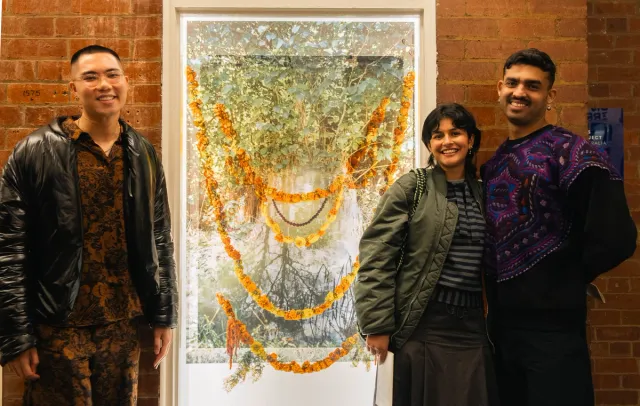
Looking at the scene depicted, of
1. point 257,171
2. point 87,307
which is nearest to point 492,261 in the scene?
point 257,171

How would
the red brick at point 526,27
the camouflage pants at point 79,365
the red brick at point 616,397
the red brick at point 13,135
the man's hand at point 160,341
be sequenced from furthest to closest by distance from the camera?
the red brick at point 616,397 → the red brick at point 526,27 → the red brick at point 13,135 → the man's hand at point 160,341 → the camouflage pants at point 79,365

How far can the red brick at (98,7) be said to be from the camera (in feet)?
8.50

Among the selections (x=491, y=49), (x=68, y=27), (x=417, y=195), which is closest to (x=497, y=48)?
(x=491, y=49)

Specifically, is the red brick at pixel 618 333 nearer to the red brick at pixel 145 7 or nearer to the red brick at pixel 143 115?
the red brick at pixel 143 115

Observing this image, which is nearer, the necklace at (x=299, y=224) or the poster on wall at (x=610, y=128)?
the necklace at (x=299, y=224)

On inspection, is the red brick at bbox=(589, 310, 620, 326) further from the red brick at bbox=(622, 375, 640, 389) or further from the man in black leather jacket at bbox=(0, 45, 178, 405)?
the man in black leather jacket at bbox=(0, 45, 178, 405)

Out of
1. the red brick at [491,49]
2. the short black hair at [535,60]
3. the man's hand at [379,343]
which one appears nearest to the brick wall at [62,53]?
the man's hand at [379,343]

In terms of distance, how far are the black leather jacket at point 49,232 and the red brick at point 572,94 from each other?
1.83 metres

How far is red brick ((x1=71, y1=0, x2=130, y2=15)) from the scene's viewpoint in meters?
2.59

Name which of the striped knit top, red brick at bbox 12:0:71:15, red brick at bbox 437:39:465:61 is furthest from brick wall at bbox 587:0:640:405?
red brick at bbox 12:0:71:15

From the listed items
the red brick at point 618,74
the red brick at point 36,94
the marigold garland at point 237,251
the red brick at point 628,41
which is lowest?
the marigold garland at point 237,251

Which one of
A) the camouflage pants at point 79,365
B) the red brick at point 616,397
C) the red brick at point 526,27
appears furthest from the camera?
the red brick at point 616,397

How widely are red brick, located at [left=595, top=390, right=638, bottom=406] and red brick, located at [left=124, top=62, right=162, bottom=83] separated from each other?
3.01 meters

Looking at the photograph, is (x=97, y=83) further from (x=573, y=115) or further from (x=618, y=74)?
(x=618, y=74)
